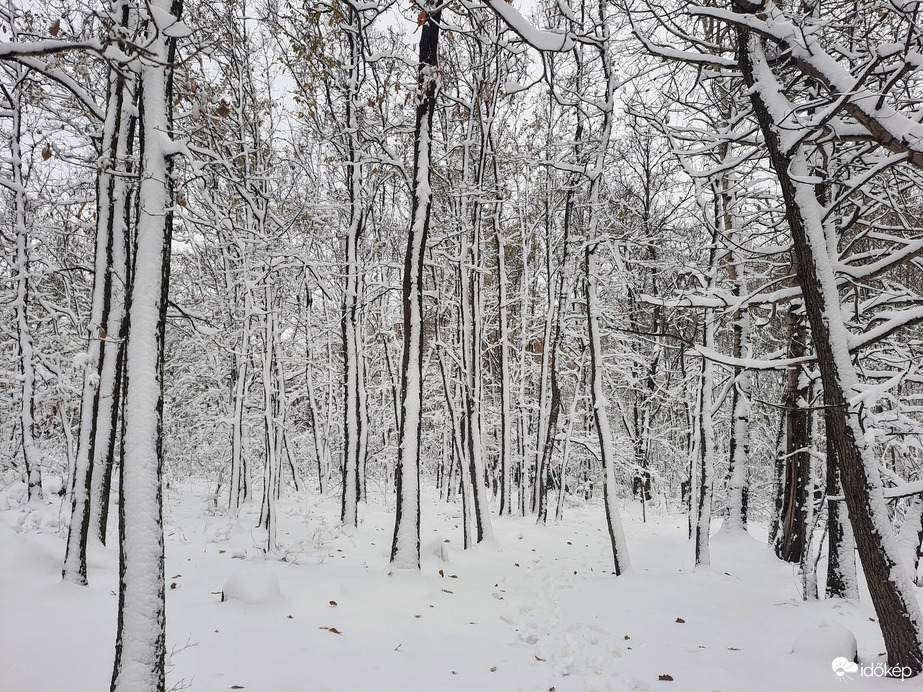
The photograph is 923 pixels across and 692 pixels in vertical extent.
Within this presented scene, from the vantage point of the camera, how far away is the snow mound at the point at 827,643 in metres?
4.68

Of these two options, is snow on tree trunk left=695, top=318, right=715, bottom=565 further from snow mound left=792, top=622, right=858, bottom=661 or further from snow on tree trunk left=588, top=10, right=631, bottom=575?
snow mound left=792, top=622, right=858, bottom=661

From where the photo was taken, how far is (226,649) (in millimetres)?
4562

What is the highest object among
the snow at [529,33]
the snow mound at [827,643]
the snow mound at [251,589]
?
the snow at [529,33]

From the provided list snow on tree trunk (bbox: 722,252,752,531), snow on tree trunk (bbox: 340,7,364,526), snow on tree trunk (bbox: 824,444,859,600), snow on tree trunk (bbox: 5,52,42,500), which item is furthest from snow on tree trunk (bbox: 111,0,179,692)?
snow on tree trunk (bbox: 722,252,752,531)

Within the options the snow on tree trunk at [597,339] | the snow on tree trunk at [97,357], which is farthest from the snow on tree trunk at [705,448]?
the snow on tree trunk at [97,357]

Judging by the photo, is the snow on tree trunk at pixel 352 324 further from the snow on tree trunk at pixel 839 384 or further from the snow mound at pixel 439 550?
the snow on tree trunk at pixel 839 384

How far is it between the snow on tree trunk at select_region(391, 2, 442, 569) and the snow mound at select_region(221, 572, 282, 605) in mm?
2114

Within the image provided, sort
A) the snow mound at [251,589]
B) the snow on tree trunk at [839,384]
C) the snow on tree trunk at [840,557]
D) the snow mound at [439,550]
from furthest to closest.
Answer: the snow mound at [439,550]
the snow on tree trunk at [840,557]
the snow mound at [251,589]
the snow on tree trunk at [839,384]

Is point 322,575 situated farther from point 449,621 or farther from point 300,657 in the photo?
point 300,657

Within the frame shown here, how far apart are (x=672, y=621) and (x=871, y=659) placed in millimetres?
2211

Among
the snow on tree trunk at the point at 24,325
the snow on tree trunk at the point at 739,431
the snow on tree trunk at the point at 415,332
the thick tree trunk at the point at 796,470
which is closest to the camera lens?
the snow on tree trunk at the point at 415,332

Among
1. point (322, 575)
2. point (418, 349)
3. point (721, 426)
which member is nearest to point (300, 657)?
point (322, 575)

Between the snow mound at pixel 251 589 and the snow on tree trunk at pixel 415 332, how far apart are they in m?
2.11

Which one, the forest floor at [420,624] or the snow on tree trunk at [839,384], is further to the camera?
the forest floor at [420,624]
